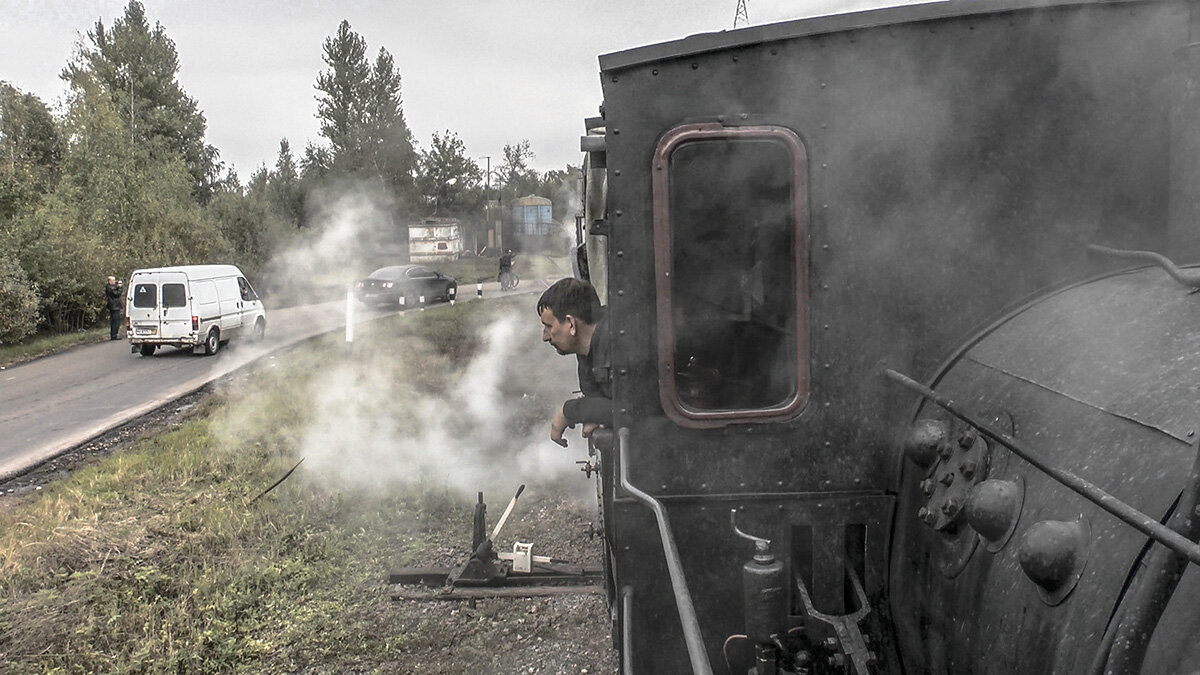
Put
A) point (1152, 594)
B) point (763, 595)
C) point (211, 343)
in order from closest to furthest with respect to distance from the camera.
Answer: point (1152, 594) → point (763, 595) → point (211, 343)

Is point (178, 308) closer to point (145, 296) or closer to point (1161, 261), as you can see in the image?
point (145, 296)

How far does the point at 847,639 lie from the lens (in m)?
3.02

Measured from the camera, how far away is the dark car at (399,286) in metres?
27.2

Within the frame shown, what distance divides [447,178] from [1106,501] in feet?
173

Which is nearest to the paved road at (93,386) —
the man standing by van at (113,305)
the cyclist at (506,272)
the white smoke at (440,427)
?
the man standing by van at (113,305)

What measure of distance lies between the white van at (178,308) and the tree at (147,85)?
73.8 ft

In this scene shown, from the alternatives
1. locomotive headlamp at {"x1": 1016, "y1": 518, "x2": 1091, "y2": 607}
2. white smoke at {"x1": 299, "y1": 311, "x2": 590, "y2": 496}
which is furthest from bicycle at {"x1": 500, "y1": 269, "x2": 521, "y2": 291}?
locomotive headlamp at {"x1": 1016, "y1": 518, "x2": 1091, "y2": 607}

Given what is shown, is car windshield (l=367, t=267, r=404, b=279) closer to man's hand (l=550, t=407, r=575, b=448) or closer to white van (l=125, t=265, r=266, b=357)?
white van (l=125, t=265, r=266, b=357)

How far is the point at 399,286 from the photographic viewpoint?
27375mm

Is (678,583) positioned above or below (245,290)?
below

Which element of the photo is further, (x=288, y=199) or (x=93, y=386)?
(x=288, y=199)

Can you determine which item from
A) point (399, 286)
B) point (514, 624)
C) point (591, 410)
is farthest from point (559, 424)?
point (399, 286)

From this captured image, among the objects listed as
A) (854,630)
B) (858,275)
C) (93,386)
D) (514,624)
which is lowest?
(514,624)

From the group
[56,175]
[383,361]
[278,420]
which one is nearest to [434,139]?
[56,175]
